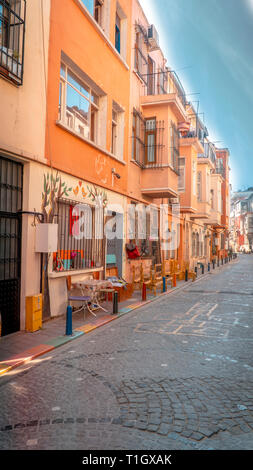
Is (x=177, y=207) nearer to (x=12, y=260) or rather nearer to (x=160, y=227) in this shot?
(x=160, y=227)

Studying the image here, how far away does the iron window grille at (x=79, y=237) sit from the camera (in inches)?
380

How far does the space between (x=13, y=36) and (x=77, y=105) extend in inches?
134

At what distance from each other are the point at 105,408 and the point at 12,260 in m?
4.48

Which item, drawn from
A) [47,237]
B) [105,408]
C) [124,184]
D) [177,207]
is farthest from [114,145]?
[105,408]

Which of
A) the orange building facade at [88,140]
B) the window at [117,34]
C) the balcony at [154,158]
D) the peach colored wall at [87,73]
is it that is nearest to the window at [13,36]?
the orange building facade at [88,140]

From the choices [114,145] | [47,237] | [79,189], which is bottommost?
[47,237]

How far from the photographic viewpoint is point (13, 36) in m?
7.47

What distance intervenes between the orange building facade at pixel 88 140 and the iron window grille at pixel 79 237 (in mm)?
35

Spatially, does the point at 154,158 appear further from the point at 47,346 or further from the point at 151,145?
the point at 47,346

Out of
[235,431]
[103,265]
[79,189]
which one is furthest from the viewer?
[103,265]

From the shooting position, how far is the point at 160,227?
756 inches

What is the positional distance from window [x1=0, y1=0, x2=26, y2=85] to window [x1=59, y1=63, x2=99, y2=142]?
2.19 metres

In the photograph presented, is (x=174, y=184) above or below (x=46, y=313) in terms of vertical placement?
above
